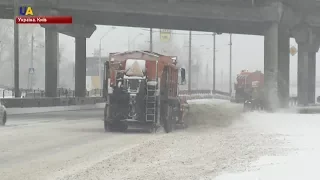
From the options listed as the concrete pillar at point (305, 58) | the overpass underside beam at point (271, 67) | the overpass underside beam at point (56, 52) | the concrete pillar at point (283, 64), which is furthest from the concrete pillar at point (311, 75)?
the overpass underside beam at point (56, 52)

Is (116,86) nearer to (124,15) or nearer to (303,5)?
(124,15)

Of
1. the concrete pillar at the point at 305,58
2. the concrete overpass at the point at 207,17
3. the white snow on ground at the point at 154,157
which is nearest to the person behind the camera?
the white snow on ground at the point at 154,157

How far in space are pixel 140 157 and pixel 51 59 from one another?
1536 inches

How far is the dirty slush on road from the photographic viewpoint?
11.4 m

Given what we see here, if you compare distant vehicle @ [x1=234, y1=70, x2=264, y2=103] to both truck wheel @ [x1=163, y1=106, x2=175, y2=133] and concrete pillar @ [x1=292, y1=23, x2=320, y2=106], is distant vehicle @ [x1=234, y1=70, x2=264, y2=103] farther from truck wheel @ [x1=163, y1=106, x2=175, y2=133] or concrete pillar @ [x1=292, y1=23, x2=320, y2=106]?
truck wheel @ [x1=163, y1=106, x2=175, y2=133]

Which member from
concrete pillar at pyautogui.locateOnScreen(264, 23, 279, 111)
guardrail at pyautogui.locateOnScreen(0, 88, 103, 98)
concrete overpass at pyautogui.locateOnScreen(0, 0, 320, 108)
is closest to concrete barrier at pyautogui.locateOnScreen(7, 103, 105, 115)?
concrete overpass at pyautogui.locateOnScreen(0, 0, 320, 108)

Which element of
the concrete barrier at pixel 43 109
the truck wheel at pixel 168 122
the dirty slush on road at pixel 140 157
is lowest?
the concrete barrier at pixel 43 109

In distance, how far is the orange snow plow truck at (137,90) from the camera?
74.1ft

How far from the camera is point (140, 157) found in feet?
46.8

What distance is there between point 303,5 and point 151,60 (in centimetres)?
3341

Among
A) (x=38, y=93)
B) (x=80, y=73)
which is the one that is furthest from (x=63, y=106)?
(x=38, y=93)

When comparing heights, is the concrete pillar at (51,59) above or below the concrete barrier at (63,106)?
above

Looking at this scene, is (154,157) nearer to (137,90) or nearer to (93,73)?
(137,90)

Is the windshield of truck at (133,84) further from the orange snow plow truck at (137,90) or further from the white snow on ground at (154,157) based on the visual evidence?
the white snow on ground at (154,157)
